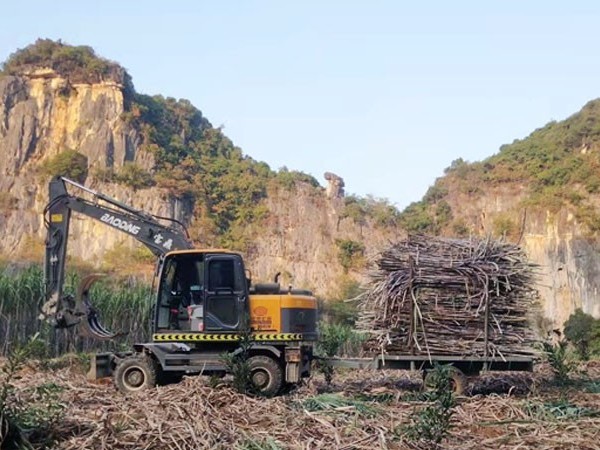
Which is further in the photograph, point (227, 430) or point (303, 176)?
point (303, 176)

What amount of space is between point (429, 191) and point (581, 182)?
11653 millimetres

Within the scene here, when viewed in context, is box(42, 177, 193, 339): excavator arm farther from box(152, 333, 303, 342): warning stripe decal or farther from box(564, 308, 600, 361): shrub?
box(564, 308, 600, 361): shrub

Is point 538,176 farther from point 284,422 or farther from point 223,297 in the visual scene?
point 284,422

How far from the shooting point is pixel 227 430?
7234mm

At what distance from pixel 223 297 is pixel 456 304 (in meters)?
3.43

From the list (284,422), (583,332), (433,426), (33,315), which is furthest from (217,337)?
(583,332)

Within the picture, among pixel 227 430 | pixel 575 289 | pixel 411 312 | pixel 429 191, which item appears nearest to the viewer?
pixel 227 430

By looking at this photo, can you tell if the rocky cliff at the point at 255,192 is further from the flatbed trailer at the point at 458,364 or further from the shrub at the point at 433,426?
the shrub at the point at 433,426

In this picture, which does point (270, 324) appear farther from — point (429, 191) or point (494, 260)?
point (429, 191)

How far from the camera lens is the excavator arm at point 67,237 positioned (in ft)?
44.7

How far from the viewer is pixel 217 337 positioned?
12.2m

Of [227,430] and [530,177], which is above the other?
[530,177]

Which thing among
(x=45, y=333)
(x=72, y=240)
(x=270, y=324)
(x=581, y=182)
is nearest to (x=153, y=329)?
(x=270, y=324)

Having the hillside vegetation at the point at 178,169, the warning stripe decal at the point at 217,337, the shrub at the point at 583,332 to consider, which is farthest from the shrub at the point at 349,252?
the warning stripe decal at the point at 217,337
